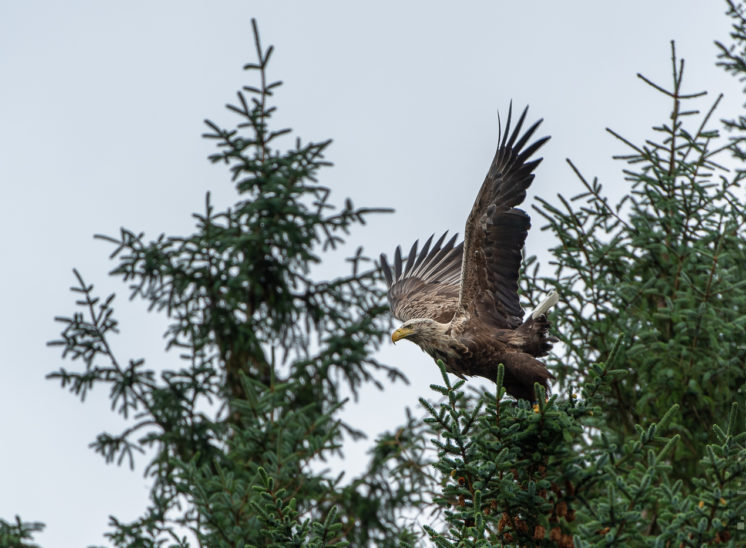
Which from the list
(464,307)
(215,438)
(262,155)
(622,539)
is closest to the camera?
(622,539)

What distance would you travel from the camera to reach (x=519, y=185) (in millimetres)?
6516

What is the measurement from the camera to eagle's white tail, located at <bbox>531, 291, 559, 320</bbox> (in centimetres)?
630

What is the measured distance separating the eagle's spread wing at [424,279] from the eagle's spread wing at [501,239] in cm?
94

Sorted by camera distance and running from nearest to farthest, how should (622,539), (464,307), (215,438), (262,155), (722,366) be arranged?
(622,539) < (722,366) < (464,307) < (215,438) < (262,155)

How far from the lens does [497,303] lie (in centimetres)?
655

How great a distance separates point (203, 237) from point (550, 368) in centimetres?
379

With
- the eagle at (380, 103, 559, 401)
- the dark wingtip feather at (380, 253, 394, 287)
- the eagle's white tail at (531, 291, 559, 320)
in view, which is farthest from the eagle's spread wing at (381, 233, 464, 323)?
the eagle's white tail at (531, 291, 559, 320)

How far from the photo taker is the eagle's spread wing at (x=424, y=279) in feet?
25.3

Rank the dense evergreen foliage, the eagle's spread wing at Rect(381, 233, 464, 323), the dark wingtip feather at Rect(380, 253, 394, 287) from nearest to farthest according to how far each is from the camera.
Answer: the dense evergreen foliage < the eagle's spread wing at Rect(381, 233, 464, 323) < the dark wingtip feather at Rect(380, 253, 394, 287)

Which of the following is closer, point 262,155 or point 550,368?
point 550,368

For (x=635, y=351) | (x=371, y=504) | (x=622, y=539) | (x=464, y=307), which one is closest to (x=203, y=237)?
(x=371, y=504)

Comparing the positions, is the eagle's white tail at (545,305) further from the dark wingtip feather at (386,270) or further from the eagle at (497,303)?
the dark wingtip feather at (386,270)

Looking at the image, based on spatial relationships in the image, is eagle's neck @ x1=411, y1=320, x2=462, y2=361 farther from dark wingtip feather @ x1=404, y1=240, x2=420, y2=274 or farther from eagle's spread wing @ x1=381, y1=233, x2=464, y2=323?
dark wingtip feather @ x1=404, y1=240, x2=420, y2=274

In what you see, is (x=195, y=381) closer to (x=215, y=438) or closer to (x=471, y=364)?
(x=215, y=438)
